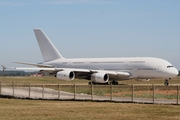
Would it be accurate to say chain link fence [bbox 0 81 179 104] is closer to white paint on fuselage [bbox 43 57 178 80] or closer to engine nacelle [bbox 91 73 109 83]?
white paint on fuselage [bbox 43 57 178 80]

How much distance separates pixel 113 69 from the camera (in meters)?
65.5

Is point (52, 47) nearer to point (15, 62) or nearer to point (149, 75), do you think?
point (15, 62)

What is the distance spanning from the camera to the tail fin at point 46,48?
75562 mm

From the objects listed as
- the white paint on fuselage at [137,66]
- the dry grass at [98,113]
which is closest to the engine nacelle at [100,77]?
the white paint on fuselage at [137,66]

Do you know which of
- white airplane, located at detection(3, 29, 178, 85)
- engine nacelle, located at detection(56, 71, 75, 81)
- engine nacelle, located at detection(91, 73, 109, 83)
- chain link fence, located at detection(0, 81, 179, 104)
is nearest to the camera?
chain link fence, located at detection(0, 81, 179, 104)

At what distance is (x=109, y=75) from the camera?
213 feet

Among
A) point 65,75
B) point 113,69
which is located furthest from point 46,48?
point 113,69

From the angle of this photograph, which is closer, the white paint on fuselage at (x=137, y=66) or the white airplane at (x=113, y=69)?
the white paint on fuselage at (x=137, y=66)

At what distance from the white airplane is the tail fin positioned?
198cm

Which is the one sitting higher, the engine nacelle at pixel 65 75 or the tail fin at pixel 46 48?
the tail fin at pixel 46 48

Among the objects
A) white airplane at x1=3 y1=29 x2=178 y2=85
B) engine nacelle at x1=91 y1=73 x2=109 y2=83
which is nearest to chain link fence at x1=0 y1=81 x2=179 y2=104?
white airplane at x1=3 y1=29 x2=178 y2=85

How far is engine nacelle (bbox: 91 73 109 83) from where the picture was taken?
61719 millimetres

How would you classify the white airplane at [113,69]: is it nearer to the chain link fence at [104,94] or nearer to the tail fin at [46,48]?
the tail fin at [46,48]

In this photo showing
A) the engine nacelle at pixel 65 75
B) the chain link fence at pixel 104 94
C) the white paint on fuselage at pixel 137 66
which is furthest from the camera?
the engine nacelle at pixel 65 75
